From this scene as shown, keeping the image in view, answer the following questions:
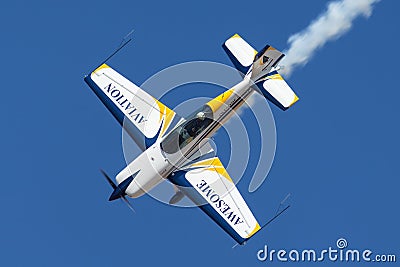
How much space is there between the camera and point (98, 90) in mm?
53500

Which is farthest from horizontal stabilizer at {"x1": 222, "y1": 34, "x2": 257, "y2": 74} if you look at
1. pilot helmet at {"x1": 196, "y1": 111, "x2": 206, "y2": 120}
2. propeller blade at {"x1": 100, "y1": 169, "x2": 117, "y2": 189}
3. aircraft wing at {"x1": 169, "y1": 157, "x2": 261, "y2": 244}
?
propeller blade at {"x1": 100, "y1": 169, "x2": 117, "y2": 189}

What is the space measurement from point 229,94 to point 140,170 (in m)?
5.33

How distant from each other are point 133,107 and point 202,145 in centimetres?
388

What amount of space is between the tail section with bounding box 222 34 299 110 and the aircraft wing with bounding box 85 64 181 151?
3.89 metres

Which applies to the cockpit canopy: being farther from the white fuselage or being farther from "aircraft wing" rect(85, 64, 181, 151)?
"aircraft wing" rect(85, 64, 181, 151)

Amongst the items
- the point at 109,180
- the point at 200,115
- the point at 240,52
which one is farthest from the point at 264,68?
the point at 109,180

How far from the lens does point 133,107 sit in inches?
2074

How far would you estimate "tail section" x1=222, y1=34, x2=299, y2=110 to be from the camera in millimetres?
50250

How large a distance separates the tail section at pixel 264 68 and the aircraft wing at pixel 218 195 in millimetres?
4080

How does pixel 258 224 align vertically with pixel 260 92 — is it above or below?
below

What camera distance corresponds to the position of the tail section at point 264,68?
50250 millimetres

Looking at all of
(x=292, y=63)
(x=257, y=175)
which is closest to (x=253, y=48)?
(x=292, y=63)

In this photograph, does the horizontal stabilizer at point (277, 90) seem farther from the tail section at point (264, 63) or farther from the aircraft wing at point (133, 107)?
the aircraft wing at point (133, 107)

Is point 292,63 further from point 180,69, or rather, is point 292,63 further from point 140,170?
point 140,170
